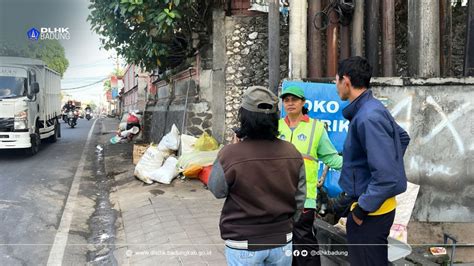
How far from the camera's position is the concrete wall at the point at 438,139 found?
4258mm

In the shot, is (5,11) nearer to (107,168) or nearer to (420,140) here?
(107,168)

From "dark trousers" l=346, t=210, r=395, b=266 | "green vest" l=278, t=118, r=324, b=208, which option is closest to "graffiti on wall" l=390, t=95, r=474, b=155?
"green vest" l=278, t=118, r=324, b=208

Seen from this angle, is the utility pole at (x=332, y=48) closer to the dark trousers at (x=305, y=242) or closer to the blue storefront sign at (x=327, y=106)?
the blue storefront sign at (x=327, y=106)

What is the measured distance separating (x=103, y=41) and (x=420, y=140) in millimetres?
7561

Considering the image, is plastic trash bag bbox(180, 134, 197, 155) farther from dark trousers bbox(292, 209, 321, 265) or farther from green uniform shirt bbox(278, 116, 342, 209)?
dark trousers bbox(292, 209, 321, 265)

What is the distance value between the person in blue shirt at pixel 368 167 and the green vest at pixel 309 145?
1.82 ft

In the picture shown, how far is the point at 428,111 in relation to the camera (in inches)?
170

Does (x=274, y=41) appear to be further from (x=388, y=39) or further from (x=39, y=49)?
(x=39, y=49)

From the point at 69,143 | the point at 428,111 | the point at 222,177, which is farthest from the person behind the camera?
the point at 69,143

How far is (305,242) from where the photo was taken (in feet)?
10.0

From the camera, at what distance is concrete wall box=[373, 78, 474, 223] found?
4.26 metres

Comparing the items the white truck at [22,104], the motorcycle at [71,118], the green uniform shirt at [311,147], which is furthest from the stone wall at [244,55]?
the motorcycle at [71,118]

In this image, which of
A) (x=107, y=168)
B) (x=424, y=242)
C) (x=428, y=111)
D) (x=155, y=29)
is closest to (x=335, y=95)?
(x=428, y=111)

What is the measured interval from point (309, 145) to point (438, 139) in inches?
76.2
